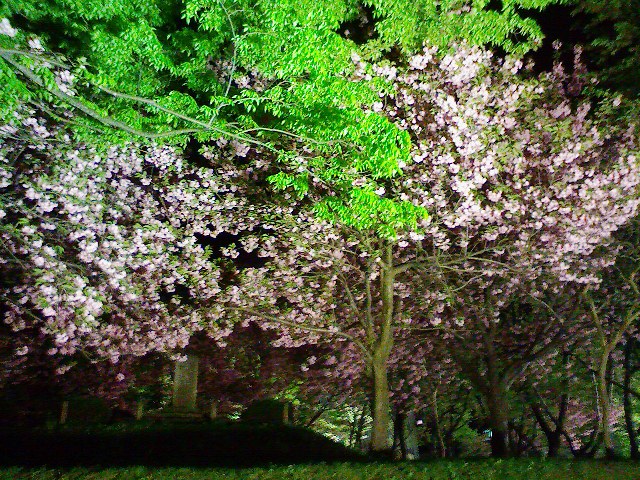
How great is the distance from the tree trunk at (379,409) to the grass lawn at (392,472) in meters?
2.64

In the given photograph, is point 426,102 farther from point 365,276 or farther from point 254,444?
point 254,444

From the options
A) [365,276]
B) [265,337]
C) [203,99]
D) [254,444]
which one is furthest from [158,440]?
[265,337]

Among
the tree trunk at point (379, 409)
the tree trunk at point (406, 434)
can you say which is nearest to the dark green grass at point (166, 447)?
the tree trunk at point (379, 409)

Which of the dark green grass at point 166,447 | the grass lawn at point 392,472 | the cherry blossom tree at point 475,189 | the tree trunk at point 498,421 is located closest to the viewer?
the grass lawn at point 392,472

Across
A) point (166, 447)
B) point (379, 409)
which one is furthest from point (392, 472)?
point (166, 447)

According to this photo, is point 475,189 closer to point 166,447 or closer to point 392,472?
point 392,472

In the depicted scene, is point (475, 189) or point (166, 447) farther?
point (166, 447)

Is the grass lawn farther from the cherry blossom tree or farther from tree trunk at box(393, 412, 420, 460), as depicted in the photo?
tree trunk at box(393, 412, 420, 460)

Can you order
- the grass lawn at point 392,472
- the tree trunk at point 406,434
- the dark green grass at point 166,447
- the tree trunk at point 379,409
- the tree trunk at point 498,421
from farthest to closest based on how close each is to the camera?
1. the tree trunk at point 406,434
2. the tree trunk at point 498,421
3. the tree trunk at point 379,409
4. the dark green grass at point 166,447
5. the grass lawn at point 392,472

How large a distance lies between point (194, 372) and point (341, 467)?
272 inches

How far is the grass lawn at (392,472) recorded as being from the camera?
6844mm

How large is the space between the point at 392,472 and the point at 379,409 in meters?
3.51

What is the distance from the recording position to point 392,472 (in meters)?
8.00

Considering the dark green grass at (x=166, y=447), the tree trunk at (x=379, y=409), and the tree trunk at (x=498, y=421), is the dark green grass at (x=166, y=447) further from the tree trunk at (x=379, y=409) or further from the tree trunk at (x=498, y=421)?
the tree trunk at (x=498, y=421)
